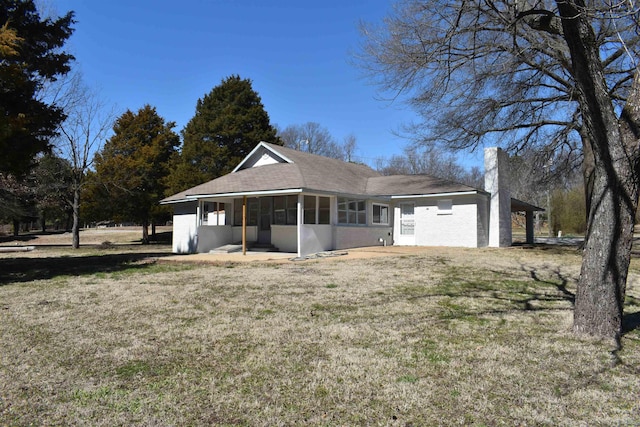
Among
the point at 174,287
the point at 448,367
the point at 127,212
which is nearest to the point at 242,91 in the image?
the point at 127,212

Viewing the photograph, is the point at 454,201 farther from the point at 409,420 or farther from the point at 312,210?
the point at 409,420

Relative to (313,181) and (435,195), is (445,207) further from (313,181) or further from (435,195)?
(313,181)

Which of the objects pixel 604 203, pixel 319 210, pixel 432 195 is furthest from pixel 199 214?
pixel 604 203

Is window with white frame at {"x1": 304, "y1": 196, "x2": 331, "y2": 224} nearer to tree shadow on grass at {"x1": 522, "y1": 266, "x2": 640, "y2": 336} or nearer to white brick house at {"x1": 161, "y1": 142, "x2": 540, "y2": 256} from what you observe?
white brick house at {"x1": 161, "y1": 142, "x2": 540, "y2": 256}

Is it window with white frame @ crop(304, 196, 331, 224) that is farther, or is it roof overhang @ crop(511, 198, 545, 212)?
roof overhang @ crop(511, 198, 545, 212)

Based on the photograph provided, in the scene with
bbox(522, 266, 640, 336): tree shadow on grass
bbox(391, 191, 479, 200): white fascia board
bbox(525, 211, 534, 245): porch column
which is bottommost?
bbox(522, 266, 640, 336): tree shadow on grass

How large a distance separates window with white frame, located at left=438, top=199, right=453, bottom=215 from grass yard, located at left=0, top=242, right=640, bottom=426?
11.6 meters

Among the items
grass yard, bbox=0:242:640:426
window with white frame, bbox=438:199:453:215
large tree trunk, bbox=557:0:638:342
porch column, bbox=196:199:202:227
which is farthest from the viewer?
window with white frame, bbox=438:199:453:215

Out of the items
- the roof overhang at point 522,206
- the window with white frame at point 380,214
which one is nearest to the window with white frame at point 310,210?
the window with white frame at point 380,214

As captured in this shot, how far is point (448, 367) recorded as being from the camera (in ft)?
13.4

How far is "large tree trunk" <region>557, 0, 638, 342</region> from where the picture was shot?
4867 mm

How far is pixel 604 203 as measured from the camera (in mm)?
4949

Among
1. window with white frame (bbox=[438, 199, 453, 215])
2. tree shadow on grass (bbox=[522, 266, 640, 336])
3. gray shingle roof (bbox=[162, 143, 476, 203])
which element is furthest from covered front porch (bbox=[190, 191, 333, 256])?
tree shadow on grass (bbox=[522, 266, 640, 336])

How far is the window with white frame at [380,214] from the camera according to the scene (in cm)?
2055
